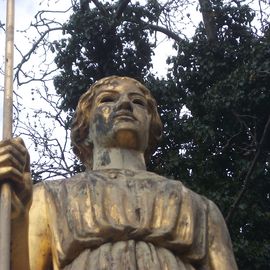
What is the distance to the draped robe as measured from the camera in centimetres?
667

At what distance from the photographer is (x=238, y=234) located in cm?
1216

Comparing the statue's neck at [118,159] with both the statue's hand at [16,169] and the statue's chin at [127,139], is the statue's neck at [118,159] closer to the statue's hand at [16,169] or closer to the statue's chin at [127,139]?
the statue's chin at [127,139]

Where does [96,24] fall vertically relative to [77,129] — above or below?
above

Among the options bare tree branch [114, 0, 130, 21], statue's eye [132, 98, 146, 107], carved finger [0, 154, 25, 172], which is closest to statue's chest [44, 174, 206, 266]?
statue's eye [132, 98, 146, 107]

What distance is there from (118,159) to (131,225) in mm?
766

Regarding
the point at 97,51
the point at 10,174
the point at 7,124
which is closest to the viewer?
the point at 7,124

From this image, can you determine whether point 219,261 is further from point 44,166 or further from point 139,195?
point 44,166

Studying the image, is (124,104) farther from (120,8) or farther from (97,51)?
(120,8)

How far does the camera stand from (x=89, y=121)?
7688mm

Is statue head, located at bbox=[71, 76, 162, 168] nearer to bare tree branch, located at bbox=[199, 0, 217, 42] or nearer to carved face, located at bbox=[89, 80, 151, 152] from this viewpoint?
carved face, located at bbox=[89, 80, 151, 152]

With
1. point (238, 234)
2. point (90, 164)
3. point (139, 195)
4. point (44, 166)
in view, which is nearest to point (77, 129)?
point (90, 164)

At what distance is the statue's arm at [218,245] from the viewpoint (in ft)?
23.0

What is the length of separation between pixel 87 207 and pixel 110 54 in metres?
7.81

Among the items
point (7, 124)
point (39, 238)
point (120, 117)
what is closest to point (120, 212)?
point (39, 238)
